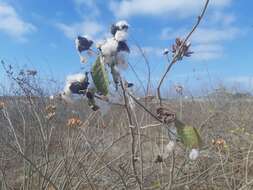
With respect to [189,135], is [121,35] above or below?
above

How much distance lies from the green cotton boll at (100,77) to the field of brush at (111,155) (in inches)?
12.4

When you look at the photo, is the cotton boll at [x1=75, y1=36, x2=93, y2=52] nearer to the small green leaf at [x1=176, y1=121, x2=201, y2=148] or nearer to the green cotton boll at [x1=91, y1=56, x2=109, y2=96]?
the green cotton boll at [x1=91, y1=56, x2=109, y2=96]

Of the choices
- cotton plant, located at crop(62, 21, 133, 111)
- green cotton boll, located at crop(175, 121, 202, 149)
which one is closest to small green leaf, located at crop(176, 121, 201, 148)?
green cotton boll, located at crop(175, 121, 202, 149)

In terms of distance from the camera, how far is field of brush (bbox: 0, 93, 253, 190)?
229cm

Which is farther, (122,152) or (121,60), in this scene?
(122,152)

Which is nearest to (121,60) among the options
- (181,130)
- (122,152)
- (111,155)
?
(181,130)

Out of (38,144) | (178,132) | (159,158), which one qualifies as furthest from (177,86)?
(178,132)

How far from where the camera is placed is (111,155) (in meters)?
3.79

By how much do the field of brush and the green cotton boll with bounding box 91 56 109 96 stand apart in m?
0.32

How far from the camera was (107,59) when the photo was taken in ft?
3.82

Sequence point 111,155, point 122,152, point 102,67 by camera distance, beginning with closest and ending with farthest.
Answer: point 102,67 → point 122,152 → point 111,155

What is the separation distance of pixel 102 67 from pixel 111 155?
269cm

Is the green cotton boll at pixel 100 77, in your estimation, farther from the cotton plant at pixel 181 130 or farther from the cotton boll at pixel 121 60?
the cotton plant at pixel 181 130

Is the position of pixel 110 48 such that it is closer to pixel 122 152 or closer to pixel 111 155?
pixel 122 152
